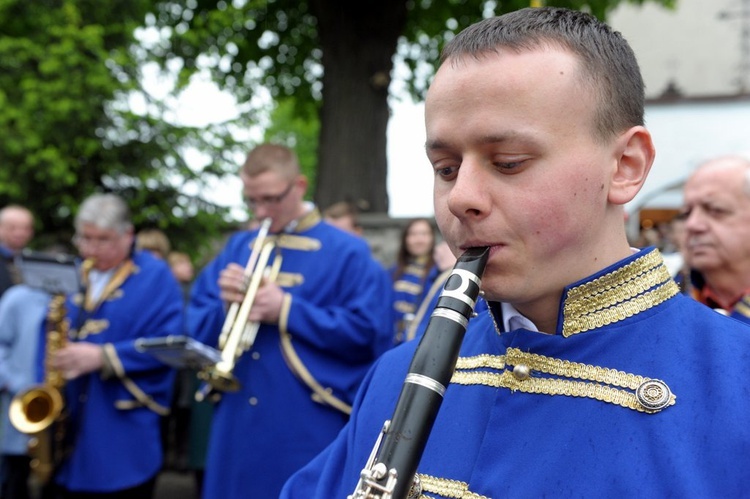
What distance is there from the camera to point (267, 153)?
5.15m

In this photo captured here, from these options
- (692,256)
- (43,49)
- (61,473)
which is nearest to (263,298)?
(61,473)

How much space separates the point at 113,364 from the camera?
18.2ft

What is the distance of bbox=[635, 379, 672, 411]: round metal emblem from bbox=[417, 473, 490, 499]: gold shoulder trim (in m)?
0.34

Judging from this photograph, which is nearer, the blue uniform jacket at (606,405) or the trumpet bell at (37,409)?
the blue uniform jacket at (606,405)

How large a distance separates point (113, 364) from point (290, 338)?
1244mm

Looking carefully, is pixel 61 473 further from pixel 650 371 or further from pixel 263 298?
pixel 650 371

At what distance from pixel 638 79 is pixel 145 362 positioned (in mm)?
4430

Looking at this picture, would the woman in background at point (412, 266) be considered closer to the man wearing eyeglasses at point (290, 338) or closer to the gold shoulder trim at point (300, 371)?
the man wearing eyeglasses at point (290, 338)

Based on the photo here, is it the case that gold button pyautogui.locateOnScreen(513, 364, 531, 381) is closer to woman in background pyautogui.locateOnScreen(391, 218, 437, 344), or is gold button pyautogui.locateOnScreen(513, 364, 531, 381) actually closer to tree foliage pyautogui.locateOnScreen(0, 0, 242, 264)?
woman in background pyautogui.locateOnScreen(391, 218, 437, 344)

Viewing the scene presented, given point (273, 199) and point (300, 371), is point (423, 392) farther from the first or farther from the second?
point (273, 199)

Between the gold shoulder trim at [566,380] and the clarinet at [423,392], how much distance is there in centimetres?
24

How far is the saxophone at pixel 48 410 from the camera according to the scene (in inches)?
221

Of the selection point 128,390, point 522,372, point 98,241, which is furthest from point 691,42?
point 522,372

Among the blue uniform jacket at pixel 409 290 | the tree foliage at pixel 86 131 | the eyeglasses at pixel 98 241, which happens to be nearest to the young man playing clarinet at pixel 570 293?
the eyeglasses at pixel 98 241
